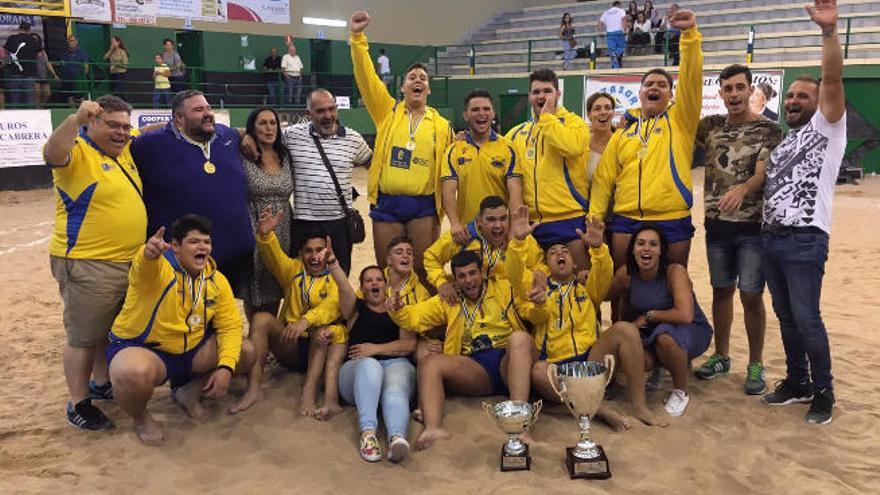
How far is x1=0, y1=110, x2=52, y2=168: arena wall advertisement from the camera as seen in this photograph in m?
13.8

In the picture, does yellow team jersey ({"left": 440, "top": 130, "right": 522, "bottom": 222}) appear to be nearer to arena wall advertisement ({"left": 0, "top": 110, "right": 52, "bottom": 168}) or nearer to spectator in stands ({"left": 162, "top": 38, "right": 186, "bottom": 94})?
arena wall advertisement ({"left": 0, "top": 110, "right": 52, "bottom": 168})

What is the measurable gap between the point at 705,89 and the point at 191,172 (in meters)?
14.6

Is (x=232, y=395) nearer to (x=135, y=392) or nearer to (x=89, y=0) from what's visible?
(x=135, y=392)

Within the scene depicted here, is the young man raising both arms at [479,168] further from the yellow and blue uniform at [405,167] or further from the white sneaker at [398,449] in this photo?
the white sneaker at [398,449]

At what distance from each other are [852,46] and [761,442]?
1525cm

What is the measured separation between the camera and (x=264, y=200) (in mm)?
4816

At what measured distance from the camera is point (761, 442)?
4008 mm

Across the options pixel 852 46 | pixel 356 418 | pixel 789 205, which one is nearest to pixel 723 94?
pixel 789 205

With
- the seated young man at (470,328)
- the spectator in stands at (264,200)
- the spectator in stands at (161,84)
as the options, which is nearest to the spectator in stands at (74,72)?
the spectator in stands at (161,84)

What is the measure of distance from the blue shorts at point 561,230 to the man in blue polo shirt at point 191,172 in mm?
1909

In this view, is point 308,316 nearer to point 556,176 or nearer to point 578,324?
point 578,324

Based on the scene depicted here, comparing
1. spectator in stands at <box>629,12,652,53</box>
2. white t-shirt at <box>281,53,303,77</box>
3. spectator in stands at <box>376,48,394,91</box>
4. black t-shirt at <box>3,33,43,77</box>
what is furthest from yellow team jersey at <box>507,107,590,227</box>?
spectator in stands at <box>376,48,394,91</box>

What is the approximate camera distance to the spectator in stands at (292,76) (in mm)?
19156

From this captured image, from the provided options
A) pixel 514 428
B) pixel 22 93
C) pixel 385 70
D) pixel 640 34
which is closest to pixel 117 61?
pixel 22 93
